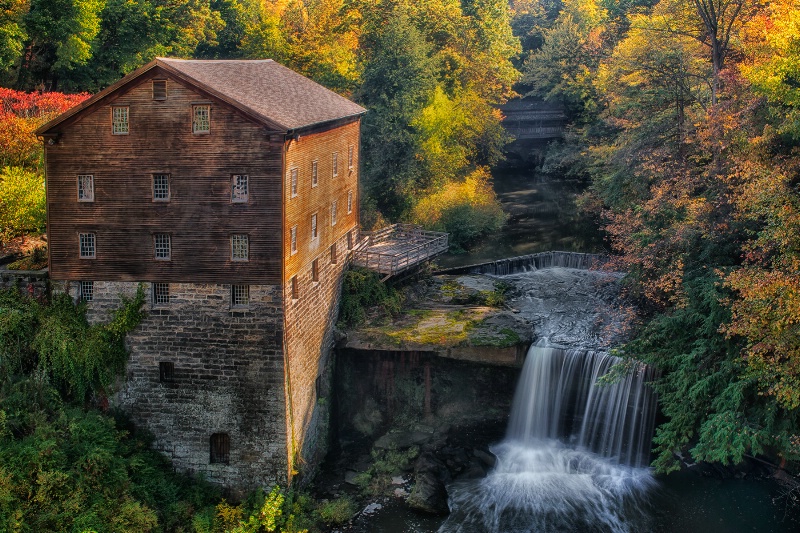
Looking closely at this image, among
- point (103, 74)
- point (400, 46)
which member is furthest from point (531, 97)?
point (103, 74)

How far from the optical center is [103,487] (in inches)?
1078

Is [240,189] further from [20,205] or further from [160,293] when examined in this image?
[20,205]

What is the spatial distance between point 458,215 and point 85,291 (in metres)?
31.4

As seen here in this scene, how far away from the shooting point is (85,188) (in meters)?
29.8

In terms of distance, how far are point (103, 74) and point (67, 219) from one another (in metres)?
25.9

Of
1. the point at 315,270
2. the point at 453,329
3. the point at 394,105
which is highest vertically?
the point at 394,105

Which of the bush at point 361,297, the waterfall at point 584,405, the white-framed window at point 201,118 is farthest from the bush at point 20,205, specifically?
the waterfall at point 584,405

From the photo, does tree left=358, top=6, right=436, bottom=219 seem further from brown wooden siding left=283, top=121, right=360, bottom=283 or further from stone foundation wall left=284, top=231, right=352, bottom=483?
stone foundation wall left=284, top=231, right=352, bottom=483

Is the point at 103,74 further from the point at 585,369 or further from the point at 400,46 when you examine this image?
the point at 585,369

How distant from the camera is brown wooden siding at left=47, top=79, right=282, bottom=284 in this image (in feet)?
95.1

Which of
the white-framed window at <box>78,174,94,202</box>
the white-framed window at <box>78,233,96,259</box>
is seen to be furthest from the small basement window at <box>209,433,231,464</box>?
the white-framed window at <box>78,174,94,202</box>

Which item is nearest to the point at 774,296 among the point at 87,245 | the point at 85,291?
the point at 87,245

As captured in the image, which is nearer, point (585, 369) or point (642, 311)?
point (585, 369)

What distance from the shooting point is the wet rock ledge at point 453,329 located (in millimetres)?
34938
